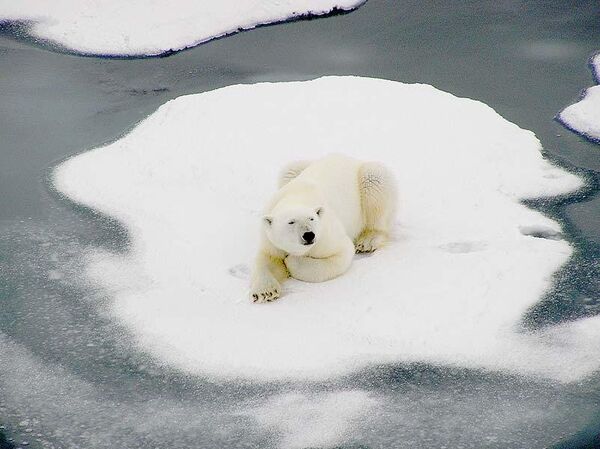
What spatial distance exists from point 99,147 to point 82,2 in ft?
12.3

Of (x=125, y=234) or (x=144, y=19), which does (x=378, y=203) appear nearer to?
(x=125, y=234)

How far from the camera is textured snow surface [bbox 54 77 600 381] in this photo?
4.34 m

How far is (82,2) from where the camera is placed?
10.1 m

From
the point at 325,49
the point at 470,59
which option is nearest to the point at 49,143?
the point at 325,49

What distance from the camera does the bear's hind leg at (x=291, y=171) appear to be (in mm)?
5629

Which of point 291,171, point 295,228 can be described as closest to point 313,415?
point 295,228

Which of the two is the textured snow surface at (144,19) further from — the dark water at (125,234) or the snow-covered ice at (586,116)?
the snow-covered ice at (586,116)

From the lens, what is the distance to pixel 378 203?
5359 mm

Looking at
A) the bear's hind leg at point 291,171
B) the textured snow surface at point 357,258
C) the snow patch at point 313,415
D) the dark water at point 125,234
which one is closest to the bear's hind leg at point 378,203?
the textured snow surface at point 357,258

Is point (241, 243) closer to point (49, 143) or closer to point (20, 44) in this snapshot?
point (49, 143)

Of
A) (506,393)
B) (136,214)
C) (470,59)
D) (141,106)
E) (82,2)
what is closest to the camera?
(506,393)

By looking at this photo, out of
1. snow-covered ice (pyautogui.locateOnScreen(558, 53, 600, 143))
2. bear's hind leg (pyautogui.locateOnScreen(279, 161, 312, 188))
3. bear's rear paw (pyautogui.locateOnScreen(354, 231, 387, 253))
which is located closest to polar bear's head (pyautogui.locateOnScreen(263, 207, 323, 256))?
bear's rear paw (pyautogui.locateOnScreen(354, 231, 387, 253))

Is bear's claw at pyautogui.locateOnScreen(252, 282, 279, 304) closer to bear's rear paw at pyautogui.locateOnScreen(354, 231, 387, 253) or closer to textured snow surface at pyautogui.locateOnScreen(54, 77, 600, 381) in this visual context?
textured snow surface at pyautogui.locateOnScreen(54, 77, 600, 381)

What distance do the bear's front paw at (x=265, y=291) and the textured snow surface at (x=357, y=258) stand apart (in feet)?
0.19
